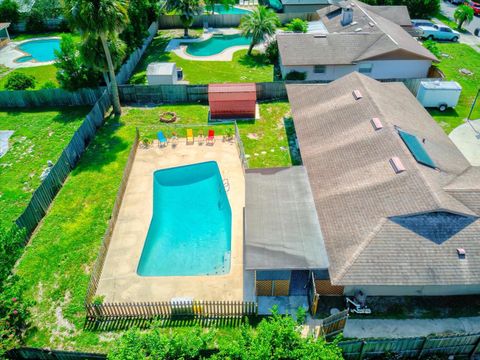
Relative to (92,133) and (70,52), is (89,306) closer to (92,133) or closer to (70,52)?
(92,133)

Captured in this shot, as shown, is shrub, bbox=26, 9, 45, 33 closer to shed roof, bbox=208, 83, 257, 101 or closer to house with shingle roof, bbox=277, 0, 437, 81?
shed roof, bbox=208, 83, 257, 101

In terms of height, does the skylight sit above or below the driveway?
above

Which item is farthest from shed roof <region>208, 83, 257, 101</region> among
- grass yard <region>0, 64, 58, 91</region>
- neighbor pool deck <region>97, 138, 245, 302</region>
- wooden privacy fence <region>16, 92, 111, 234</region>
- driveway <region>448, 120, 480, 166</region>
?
grass yard <region>0, 64, 58, 91</region>

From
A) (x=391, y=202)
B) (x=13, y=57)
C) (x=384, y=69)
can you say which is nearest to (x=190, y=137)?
A: (x=391, y=202)

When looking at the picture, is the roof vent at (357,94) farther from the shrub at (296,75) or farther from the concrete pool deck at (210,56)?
the concrete pool deck at (210,56)

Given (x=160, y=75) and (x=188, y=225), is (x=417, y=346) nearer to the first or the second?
(x=188, y=225)
